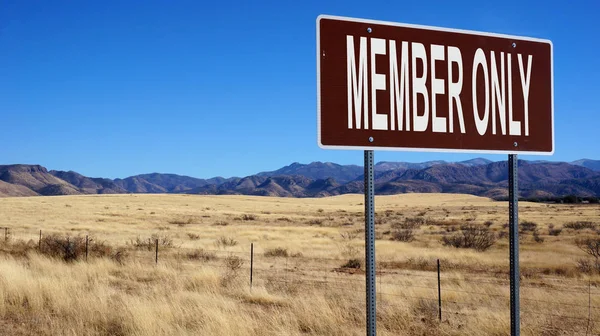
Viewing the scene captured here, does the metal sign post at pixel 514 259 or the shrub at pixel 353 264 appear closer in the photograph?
the metal sign post at pixel 514 259

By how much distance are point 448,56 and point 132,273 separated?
14.5 m

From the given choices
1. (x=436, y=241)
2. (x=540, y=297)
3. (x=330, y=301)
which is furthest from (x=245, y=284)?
(x=436, y=241)

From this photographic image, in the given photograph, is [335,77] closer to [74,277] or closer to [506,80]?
[506,80]

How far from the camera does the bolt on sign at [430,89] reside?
3.93 metres

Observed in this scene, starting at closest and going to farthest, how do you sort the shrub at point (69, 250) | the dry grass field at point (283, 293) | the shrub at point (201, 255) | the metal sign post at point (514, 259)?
the metal sign post at point (514, 259) → the dry grass field at point (283, 293) → the shrub at point (69, 250) → the shrub at point (201, 255)

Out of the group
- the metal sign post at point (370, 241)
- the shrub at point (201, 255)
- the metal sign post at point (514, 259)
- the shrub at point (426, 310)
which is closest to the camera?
the metal sign post at point (370, 241)

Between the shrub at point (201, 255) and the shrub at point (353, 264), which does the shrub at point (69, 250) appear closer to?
the shrub at point (201, 255)

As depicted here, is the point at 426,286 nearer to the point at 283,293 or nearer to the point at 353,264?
the point at 283,293

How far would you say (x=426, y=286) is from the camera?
15.8 m

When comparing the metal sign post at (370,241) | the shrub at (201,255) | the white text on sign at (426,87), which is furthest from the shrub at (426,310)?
the shrub at (201,255)

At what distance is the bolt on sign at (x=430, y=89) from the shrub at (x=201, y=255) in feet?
62.2

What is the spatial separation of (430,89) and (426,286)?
41.1 feet

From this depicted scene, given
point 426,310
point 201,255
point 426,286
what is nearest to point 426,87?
point 426,310

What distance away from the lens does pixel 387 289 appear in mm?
14625
